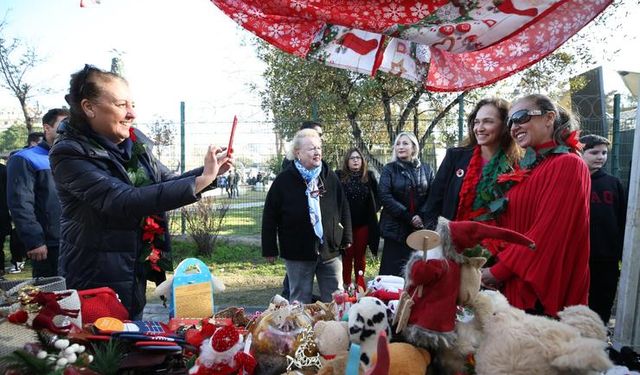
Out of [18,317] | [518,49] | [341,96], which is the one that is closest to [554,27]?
[518,49]

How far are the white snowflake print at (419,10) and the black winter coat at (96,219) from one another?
1.06 m

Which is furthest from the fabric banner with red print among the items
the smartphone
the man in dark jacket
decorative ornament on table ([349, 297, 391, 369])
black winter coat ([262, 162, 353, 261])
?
the man in dark jacket

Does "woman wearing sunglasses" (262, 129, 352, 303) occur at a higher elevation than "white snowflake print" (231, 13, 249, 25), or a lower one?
lower

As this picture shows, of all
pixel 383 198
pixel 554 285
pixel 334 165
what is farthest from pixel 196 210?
pixel 554 285

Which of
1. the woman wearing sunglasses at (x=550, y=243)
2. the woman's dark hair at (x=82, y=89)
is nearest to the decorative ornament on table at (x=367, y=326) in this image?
the woman wearing sunglasses at (x=550, y=243)

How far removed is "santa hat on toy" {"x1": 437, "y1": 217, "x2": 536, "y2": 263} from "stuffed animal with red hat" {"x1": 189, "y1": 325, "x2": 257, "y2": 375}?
635mm

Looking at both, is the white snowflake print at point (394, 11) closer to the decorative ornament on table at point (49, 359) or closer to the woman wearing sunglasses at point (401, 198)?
the decorative ornament on table at point (49, 359)

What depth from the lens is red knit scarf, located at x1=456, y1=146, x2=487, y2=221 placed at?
2.33 metres

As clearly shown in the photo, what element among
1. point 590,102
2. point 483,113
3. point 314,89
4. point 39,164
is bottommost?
point 39,164

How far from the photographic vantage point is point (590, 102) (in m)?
6.54

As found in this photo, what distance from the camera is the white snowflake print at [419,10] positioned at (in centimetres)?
166

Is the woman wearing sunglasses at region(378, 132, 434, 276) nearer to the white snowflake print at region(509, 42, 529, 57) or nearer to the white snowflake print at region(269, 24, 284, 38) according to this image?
the white snowflake print at region(509, 42, 529, 57)

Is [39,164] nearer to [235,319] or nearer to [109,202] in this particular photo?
[109,202]

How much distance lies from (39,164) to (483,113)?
12.4 feet
